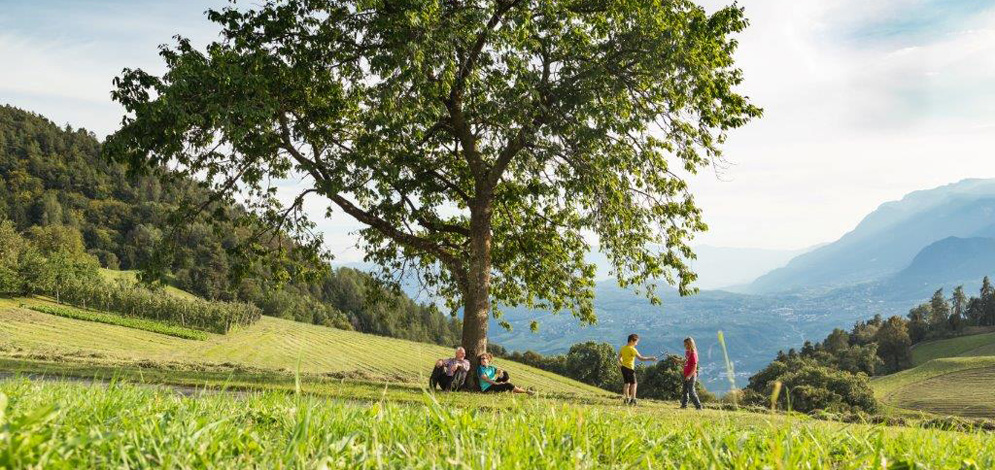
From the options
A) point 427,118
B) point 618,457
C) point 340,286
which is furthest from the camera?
point 340,286

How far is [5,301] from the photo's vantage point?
270 ft

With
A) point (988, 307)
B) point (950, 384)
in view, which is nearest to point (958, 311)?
point (988, 307)

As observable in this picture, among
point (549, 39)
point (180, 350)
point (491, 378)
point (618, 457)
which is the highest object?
point (549, 39)

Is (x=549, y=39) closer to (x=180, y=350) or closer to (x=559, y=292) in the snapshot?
(x=559, y=292)

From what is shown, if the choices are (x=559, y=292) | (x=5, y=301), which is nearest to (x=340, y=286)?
(x=5, y=301)

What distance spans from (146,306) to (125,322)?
44.4 feet

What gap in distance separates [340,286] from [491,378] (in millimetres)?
148356

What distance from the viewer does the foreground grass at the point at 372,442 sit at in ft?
7.35

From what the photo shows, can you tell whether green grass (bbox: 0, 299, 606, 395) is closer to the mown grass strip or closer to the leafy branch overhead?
the mown grass strip

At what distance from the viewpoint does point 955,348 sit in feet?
420

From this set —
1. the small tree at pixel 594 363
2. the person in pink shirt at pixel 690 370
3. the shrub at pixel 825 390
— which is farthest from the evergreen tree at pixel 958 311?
the person in pink shirt at pixel 690 370

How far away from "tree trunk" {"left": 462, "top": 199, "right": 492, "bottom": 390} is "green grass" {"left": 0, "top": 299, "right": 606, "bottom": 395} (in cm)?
3074

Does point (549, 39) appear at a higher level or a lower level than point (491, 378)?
higher

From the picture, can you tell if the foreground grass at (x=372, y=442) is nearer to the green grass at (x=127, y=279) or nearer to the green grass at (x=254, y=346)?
the green grass at (x=254, y=346)
